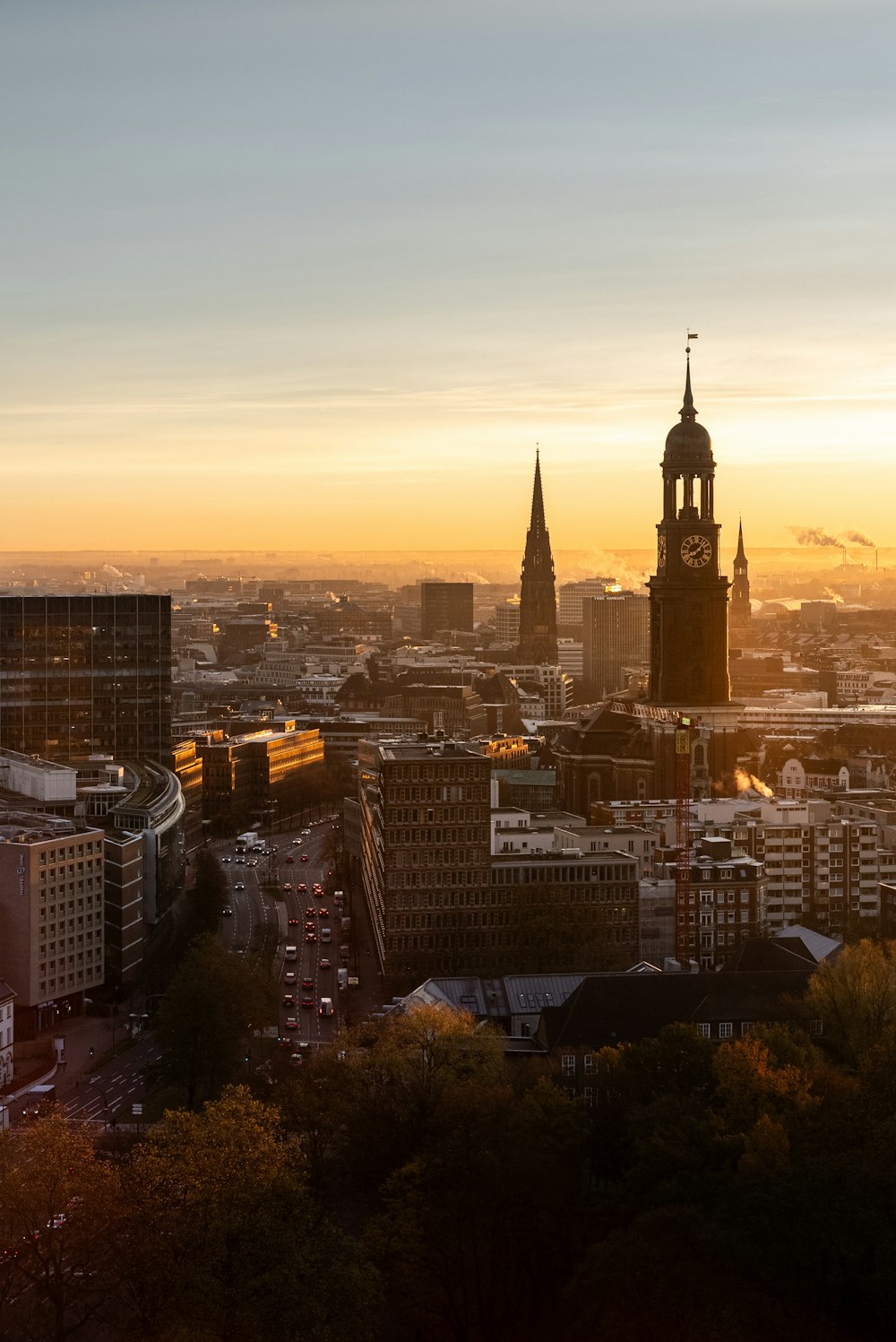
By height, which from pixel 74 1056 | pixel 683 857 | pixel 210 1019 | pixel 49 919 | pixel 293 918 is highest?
pixel 683 857

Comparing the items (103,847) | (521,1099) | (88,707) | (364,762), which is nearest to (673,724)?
(364,762)

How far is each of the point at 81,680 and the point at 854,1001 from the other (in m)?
54.8

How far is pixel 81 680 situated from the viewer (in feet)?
329

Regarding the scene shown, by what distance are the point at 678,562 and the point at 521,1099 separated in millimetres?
58786

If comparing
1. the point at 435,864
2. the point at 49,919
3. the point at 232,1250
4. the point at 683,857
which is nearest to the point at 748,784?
the point at 683,857

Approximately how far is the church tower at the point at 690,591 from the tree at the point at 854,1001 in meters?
46.5

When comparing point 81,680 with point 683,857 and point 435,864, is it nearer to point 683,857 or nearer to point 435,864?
point 435,864

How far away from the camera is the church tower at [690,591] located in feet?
339

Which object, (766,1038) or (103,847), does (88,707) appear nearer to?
(103,847)

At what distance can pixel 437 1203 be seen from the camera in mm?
41625

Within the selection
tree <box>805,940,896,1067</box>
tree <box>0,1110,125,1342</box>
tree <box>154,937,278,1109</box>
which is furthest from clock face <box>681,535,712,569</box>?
tree <box>0,1110,125,1342</box>

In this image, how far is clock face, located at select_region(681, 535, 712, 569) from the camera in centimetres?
10331

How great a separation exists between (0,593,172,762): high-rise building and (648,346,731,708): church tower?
995 inches

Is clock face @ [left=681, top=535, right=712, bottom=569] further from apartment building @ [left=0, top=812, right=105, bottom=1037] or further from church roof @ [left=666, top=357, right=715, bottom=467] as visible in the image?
apartment building @ [left=0, top=812, right=105, bottom=1037]
